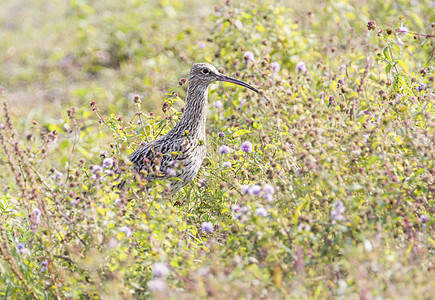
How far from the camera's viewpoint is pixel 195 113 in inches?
204

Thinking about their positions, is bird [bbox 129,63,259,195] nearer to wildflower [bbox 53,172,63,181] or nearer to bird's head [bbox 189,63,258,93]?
bird's head [bbox 189,63,258,93]

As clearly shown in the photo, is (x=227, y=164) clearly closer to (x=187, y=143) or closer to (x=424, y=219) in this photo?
(x=187, y=143)

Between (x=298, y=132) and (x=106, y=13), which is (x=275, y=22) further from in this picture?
(x=106, y=13)

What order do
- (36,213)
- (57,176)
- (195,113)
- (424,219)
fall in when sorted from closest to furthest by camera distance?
(424,219)
(36,213)
(57,176)
(195,113)

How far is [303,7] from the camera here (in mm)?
9414

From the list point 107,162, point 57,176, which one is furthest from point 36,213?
point 107,162

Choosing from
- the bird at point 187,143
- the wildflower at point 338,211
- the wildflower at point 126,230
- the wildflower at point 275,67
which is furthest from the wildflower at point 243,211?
the wildflower at point 275,67

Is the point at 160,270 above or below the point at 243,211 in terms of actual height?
below

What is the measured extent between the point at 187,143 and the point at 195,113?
0.38 meters

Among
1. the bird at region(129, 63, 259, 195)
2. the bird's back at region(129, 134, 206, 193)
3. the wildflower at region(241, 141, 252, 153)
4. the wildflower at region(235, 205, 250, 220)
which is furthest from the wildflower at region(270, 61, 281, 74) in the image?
the wildflower at region(235, 205, 250, 220)

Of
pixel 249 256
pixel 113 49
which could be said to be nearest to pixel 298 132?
pixel 249 256

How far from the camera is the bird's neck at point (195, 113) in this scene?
514 centimetres

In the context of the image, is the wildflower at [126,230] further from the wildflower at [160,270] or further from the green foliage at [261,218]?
the wildflower at [160,270]

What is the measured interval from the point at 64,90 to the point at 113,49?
45.3 inches
